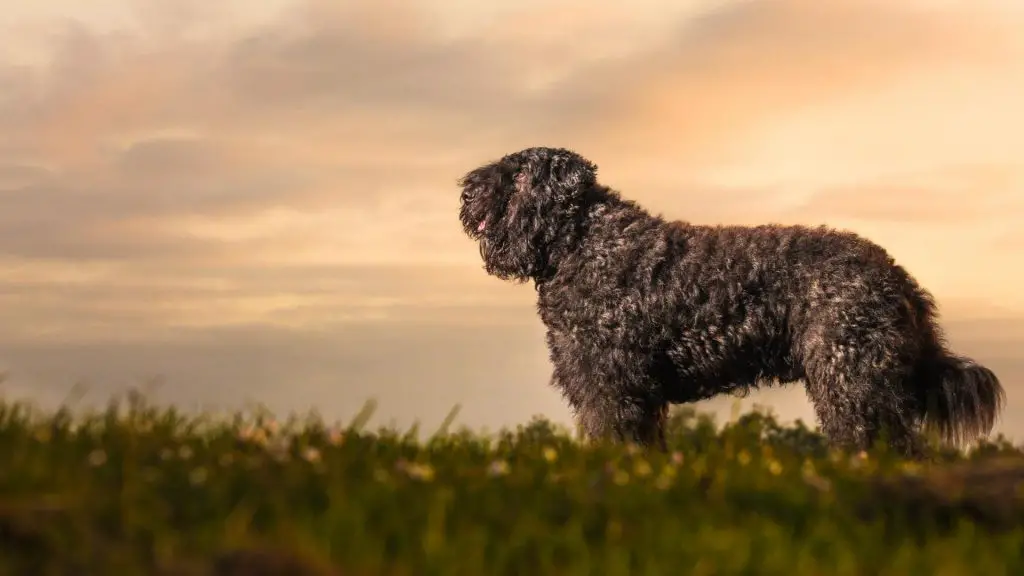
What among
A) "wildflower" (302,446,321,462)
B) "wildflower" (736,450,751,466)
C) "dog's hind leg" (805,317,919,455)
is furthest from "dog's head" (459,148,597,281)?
"wildflower" (302,446,321,462)

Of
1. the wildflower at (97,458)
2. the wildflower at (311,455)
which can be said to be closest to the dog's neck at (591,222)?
the wildflower at (311,455)

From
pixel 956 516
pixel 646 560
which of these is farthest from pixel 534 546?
pixel 956 516

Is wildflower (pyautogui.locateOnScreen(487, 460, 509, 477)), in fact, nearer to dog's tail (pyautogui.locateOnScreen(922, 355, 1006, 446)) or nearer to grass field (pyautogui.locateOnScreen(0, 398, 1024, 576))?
grass field (pyautogui.locateOnScreen(0, 398, 1024, 576))

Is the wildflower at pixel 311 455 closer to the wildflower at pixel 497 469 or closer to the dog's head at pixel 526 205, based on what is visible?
the wildflower at pixel 497 469

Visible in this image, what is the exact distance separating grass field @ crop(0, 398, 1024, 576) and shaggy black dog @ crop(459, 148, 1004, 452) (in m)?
1.31

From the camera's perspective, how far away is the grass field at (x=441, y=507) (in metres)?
4.67

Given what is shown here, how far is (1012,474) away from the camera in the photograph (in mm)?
6293

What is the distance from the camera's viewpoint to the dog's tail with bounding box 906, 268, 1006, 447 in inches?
342

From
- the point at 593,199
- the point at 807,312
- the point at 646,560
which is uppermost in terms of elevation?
the point at 593,199

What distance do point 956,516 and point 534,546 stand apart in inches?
98.7

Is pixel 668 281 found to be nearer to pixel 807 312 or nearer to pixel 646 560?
pixel 807 312

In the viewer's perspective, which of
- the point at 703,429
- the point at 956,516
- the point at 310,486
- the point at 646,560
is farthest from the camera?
the point at 703,429

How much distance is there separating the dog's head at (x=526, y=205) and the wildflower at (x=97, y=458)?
423 cm

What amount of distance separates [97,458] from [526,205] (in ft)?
14.7
